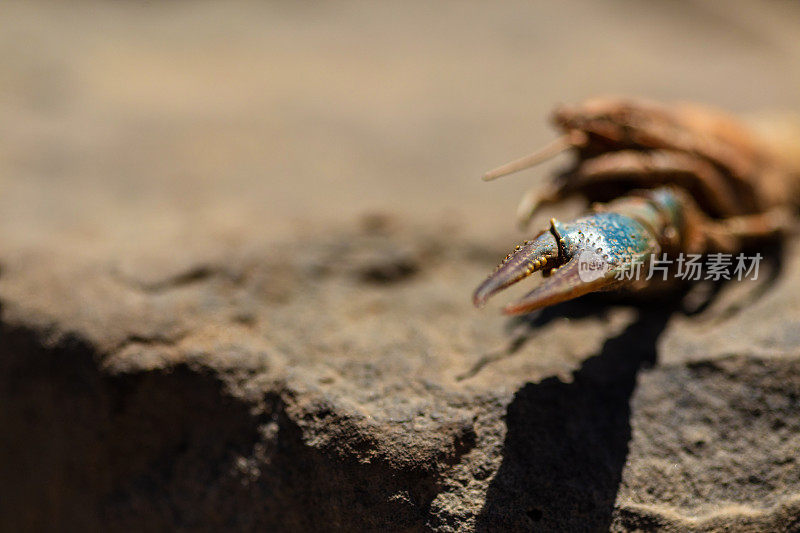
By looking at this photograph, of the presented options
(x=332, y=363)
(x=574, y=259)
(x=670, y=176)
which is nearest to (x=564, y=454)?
(x=574, y=259)

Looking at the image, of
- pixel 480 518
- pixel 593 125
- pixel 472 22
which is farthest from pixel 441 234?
pixel 472 22

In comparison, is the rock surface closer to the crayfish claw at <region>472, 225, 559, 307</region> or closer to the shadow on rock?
the shadow on rock

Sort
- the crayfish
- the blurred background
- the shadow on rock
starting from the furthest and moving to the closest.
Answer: the blurred background
the crayfish
the shadow on rock

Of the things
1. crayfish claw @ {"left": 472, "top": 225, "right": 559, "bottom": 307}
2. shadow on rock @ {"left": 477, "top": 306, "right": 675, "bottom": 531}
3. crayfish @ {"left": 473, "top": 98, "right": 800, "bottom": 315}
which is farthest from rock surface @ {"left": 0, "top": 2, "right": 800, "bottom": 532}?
crayfish claw @ {"left": 472, "top": 225, "right": 559, "bottom": 307}

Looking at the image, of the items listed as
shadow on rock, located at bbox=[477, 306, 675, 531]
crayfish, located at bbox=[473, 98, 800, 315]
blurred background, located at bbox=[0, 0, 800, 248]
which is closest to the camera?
shadow on rock, located at bbox=[477, 306, 675, 531]

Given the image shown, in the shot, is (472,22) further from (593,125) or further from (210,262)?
(210,262)

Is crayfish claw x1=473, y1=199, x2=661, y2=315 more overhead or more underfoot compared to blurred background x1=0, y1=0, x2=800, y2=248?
more underfoot

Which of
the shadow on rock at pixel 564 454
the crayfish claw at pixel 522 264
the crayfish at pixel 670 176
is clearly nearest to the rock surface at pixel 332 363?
the shadow on rock at pixel 564 454
